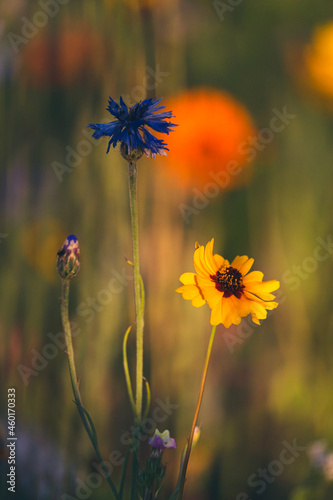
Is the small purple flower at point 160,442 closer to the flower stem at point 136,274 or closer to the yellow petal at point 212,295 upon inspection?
the flower stem at point 136,274

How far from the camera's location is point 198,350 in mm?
562

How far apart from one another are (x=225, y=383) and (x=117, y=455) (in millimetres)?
156

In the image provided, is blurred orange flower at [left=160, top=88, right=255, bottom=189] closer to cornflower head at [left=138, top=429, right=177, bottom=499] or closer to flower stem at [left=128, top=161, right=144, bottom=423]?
flower stem at [left=128, top=161, right=144, bottom=423]

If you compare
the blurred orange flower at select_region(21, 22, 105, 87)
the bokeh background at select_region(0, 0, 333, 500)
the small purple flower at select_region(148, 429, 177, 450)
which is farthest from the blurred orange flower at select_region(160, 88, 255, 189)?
the small purple flower at select_region(148, 429, 177, 450)

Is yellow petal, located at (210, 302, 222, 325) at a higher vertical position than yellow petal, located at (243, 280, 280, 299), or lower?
lower

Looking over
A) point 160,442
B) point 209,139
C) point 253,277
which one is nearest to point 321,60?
point 209,139

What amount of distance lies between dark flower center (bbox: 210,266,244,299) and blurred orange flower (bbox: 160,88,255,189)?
16 centimetres

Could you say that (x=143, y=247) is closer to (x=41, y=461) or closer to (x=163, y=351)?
(x=163, y=351)

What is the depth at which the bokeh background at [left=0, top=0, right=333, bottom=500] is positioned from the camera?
55cm

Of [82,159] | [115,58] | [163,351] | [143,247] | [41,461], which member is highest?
[115,58]

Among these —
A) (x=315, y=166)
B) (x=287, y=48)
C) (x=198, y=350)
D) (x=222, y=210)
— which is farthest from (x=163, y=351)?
(x=287, y=48)

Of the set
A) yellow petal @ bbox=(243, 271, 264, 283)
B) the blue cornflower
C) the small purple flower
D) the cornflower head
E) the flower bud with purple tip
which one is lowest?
the cornflower head

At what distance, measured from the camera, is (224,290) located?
0.43m

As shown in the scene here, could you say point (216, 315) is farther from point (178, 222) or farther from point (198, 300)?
point (178, 222)
